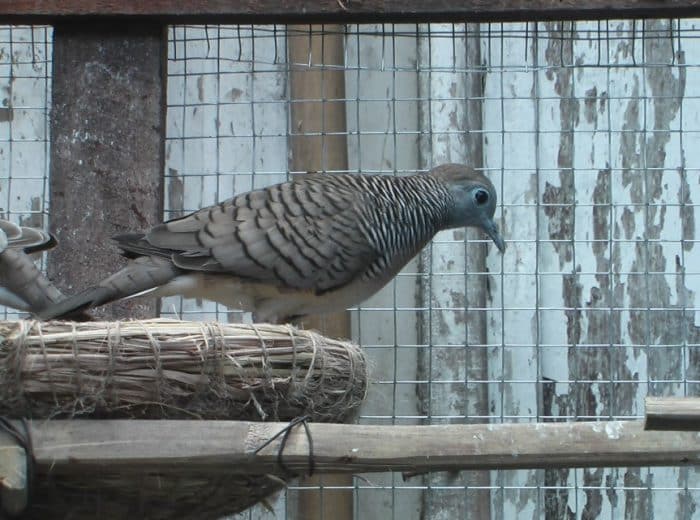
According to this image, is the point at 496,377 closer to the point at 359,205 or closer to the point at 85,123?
the point at 359,205

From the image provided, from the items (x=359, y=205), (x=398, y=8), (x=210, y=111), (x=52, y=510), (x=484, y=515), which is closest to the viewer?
(x=52, y=510)

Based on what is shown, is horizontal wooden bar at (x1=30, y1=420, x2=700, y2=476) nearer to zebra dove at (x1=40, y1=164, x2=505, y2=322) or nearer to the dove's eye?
zebra dove at (x1=40, y1=164, x2=505, y2=322)

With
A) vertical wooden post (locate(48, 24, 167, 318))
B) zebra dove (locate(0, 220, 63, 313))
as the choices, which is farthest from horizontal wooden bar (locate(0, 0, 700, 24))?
zebra dove (locate(0, 220, 63, 313))

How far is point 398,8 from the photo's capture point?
193 cm

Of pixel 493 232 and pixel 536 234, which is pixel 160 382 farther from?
pixel 536 234

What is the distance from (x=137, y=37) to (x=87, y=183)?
0.26 metres

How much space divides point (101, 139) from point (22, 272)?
250 mm

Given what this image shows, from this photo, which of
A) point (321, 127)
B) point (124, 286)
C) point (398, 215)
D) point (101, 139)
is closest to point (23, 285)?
point (124, 286)

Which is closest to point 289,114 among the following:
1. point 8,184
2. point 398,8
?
point 8,184

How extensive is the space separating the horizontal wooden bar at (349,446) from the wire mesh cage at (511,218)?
40.1 inches

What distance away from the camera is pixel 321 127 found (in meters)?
2.65

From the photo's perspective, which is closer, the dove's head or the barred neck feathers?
the barred neck feathers

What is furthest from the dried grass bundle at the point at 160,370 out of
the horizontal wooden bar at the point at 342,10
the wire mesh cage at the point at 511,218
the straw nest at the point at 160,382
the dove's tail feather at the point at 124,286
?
the wire mesh cage at the point at 511,218

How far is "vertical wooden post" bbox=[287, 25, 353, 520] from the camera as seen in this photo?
261 centimetres
